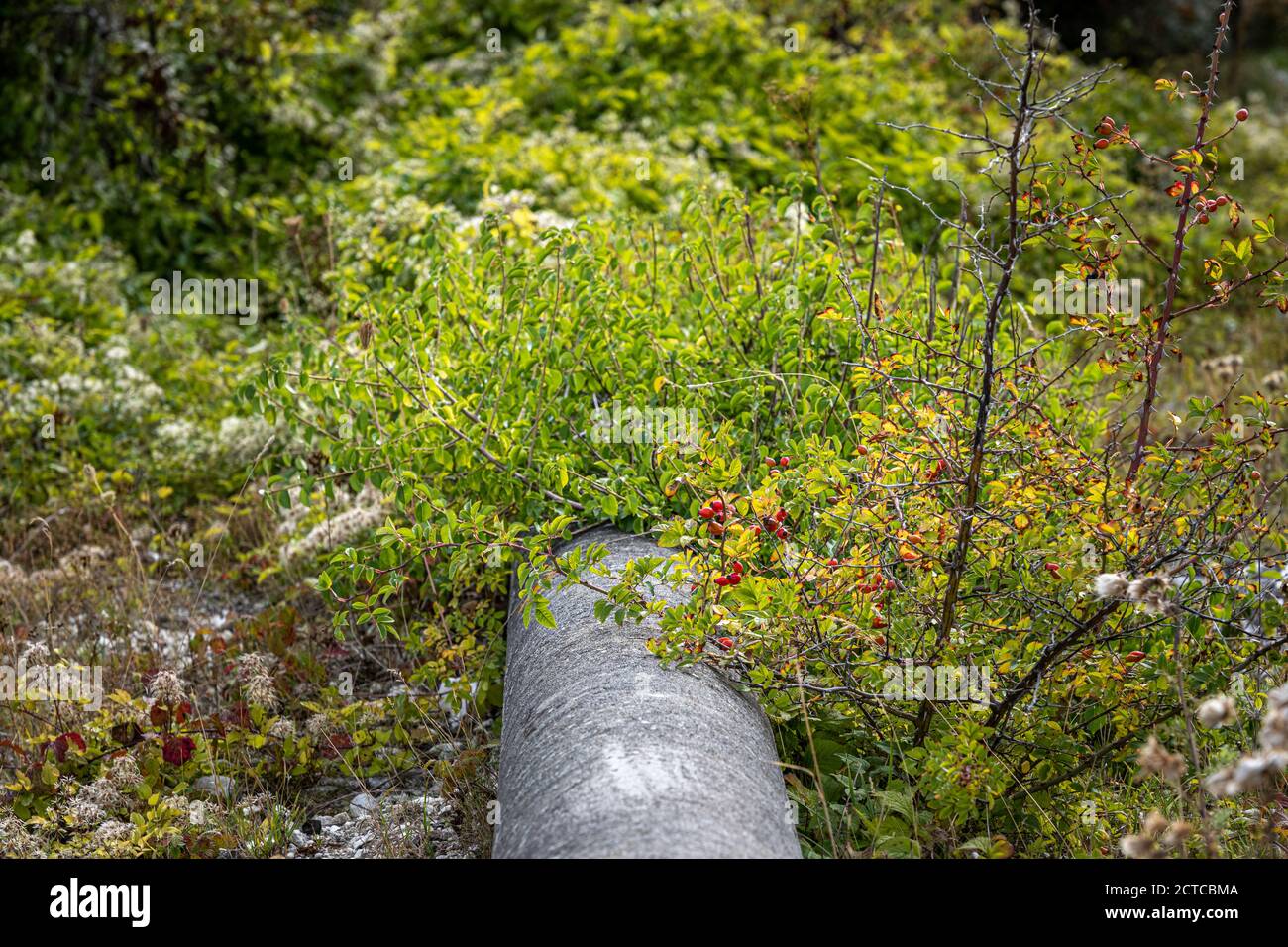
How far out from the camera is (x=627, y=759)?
2512 mm

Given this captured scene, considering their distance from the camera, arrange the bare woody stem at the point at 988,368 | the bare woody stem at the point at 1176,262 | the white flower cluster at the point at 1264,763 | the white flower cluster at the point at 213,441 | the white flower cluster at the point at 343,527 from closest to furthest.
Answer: the white flower cluster at the point at 1264,763 < the bare woody stem at the point at 988,368 < the bare woody stem at the point at 1176,262 < the white flower cluster at the point at 343,527 < the white flower cluster at the point at 213,441

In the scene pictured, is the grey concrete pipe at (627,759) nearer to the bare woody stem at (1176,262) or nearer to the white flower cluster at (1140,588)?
the white flower cluster at (1140,588)

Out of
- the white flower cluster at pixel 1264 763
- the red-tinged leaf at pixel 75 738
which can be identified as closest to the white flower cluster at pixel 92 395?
the red-tinged leaf at pixel 75 738

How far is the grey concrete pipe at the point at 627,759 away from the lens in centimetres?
231

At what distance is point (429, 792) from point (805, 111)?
3.04 metres

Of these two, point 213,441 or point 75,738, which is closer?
point 75,738

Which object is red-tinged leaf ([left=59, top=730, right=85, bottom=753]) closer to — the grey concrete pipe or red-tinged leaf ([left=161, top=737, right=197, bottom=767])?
red-tinged leaf ([left=161, top=737, right=197, bottom=767])

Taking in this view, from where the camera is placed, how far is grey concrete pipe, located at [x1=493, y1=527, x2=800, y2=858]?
231 centimetres

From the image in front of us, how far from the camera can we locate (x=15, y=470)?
18.4ft

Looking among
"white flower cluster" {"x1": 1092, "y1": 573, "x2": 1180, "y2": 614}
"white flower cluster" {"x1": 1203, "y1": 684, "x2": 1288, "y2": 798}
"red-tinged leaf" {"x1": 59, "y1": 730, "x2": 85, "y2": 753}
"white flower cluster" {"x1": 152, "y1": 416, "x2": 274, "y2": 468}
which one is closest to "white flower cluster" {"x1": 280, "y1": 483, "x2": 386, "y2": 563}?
"white flower cluster" {"x1": 152, "y1": 416, "x2": 274, "y2": 468}

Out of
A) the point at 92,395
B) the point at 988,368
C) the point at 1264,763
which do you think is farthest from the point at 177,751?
the point at 1264,763

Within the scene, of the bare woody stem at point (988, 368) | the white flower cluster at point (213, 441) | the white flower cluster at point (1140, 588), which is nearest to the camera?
the white flower cluster at point (1140, 588)

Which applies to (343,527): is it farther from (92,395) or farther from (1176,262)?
(1176,262)
